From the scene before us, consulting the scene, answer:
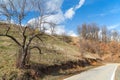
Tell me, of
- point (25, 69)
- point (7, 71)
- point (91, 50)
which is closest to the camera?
point (7, 71)

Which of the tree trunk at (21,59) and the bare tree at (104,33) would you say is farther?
the bare tree at (104,33)

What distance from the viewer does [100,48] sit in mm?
103625

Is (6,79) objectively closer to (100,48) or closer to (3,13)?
(3,13)

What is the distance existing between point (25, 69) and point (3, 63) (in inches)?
97.1

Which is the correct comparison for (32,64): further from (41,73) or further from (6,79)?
(6,79)

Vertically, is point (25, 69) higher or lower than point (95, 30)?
lower

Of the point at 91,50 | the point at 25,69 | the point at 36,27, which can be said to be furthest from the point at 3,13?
the point at 91,50

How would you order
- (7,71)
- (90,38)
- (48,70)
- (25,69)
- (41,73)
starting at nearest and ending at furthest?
(7,71) → (25,69) → (41,73) → (48,70) → (90,38)

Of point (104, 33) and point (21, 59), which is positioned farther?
point (104, 33)

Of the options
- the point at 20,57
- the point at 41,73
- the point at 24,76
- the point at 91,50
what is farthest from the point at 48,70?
the point at 91,50

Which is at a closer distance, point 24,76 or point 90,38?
point 24,76

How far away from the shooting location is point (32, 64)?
865 inches

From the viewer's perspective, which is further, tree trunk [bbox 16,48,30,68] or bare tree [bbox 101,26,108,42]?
bare tree [bbox 101,26,108,42]

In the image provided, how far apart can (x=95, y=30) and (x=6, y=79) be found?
109 m
